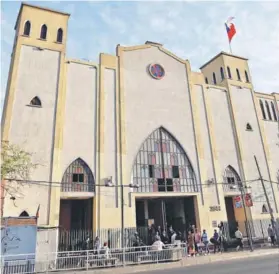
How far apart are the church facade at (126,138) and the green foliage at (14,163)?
0.81m

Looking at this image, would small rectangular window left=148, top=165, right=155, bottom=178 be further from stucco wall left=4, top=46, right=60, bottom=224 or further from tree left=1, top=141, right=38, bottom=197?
tree left=1, top=141, right=38, bottom=197

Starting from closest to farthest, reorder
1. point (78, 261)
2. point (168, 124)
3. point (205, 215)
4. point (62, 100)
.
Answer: point (78, 261), point (62, 100), point (205, 215), point (168, 124)

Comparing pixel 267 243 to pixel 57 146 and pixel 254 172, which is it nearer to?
pixel 254 172

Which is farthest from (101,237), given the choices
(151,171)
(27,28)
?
(27,28)

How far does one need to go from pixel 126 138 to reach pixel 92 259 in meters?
9.48

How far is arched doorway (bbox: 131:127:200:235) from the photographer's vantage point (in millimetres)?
20828

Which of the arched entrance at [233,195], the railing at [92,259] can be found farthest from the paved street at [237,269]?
the arched entrance at [233,195]

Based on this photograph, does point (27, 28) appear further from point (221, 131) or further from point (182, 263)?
point (182, 263)

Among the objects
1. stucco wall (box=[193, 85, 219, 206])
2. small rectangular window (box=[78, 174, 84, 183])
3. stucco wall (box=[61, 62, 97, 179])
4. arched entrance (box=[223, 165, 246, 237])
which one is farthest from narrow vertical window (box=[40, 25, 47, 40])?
arched entrance (box=[223, 165, 246, 237])

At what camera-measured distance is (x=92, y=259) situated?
1375cm

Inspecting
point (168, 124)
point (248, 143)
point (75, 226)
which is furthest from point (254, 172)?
point (75, 226)

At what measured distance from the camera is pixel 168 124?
23.0 metres

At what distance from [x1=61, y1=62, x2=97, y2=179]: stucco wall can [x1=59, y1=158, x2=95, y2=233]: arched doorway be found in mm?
425

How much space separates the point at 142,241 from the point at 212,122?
40.1 ft
